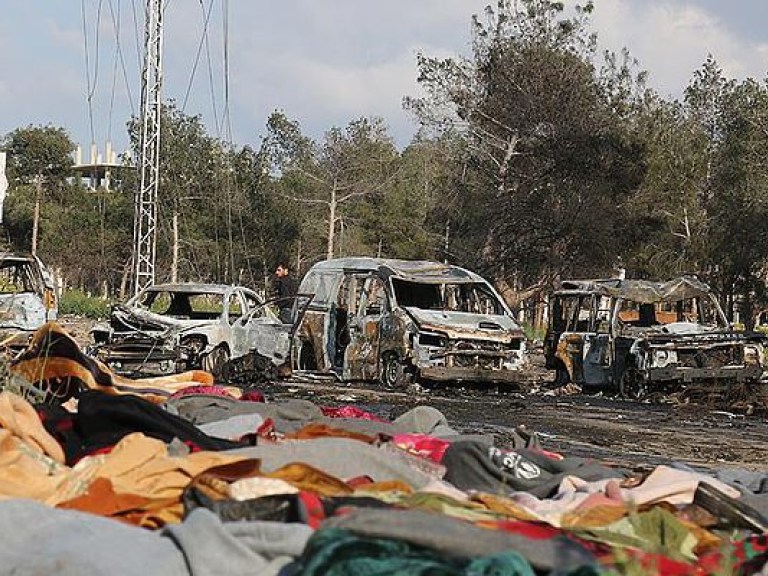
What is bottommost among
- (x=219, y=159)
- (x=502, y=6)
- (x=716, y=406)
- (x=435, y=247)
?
(x=716, y=406)

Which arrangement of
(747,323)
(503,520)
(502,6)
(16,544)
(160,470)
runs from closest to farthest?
1. (16,544)
2. (503,520)
3. (160,470)
4. (747,323)
5. (502,6)

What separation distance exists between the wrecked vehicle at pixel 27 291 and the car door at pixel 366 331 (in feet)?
16.7

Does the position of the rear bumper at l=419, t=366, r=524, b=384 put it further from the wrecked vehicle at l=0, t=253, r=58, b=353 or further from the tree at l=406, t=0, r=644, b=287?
the tree at l=406, t=0, r=644, b=287

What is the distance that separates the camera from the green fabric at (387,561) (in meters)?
3.38

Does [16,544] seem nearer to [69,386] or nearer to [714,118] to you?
[69,386]

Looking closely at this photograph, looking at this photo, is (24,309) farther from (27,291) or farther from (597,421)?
(597,421)

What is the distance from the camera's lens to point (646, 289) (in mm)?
21922

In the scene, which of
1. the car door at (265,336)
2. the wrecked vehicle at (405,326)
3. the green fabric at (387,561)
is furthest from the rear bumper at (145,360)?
the green fabric at (387,561)

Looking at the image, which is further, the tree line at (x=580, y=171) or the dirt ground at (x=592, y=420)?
the tree line at (x=580, y=171)

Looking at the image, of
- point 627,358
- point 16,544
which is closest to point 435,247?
point 627,358

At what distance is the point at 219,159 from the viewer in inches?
2574

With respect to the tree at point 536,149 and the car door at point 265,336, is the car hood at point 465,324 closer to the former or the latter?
the car door at point 265,336

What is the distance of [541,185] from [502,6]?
7.67m

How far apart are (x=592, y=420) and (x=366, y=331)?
5700 millimetres
